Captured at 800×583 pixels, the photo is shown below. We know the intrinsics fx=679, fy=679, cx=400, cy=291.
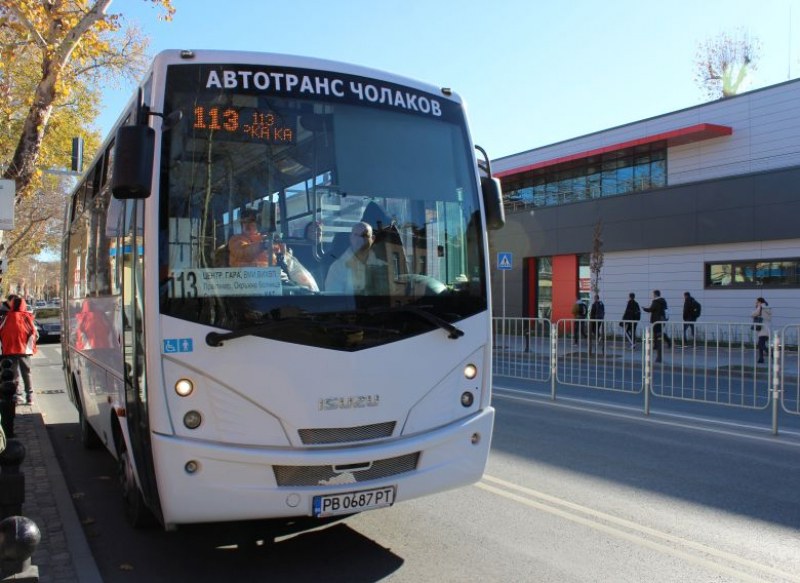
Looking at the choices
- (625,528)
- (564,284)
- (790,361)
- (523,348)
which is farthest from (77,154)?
(564,284)

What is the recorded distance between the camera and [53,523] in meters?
5.17

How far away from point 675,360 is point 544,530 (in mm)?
6376

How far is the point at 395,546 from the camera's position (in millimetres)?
4840

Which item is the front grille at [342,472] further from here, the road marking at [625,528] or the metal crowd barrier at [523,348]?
the metal crowd barrier at [523,348]

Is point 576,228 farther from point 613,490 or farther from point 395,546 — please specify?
point 395,546

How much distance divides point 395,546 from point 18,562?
2369 mm

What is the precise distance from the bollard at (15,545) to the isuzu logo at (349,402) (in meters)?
1.70

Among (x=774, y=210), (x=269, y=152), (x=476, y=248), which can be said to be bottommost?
(x=476, y=248)

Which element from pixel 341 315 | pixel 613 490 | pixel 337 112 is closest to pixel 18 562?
pixel 341 315

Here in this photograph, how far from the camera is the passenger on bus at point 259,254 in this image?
4168 mm

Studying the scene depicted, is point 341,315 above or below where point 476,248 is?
below

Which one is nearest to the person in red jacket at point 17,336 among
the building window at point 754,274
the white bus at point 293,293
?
the white bus at point 293,293

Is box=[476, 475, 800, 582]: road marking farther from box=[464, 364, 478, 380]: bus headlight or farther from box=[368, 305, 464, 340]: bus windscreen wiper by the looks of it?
box=[368, 305, 464, 340]: bus windscreen wiper

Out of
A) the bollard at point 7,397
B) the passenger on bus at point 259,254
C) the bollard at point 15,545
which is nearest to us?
the bollard at point 15,545
